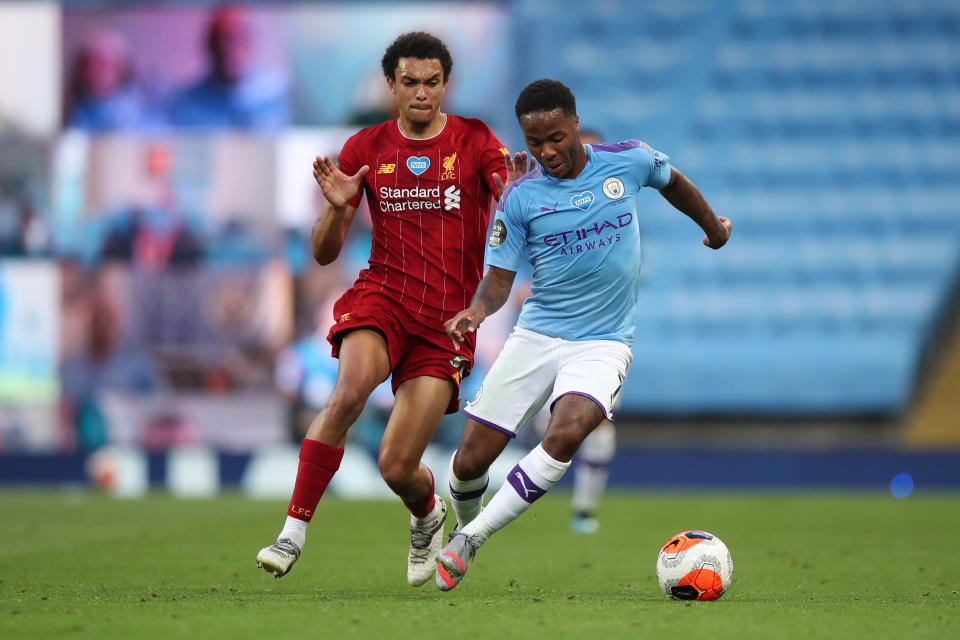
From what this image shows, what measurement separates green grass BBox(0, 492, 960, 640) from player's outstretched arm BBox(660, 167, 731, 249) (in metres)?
1.62

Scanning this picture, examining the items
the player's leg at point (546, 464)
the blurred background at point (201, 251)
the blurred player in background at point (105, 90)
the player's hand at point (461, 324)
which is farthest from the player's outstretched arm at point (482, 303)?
the blurred player in background at point (105, 90)

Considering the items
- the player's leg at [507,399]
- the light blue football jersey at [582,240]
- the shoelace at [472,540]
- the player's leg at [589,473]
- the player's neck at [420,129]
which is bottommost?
the player's leg at [589,473]

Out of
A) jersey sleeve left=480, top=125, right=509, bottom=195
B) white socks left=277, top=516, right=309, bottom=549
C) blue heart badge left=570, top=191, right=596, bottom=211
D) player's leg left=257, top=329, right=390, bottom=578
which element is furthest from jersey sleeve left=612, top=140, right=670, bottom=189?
white socks left=277, top=516, right=309, bottom=549

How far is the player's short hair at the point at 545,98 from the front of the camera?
5.62 m

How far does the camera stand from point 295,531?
221 inches

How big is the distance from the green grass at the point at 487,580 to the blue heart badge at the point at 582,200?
1.66 meters

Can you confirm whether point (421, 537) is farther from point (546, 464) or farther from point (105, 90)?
point (105, 90)

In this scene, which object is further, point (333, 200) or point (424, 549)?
point (424, 549)

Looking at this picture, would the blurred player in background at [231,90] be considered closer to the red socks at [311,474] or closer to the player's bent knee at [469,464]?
the player's bent knee at [469,464]

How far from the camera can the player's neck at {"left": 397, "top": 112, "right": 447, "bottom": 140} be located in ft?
19.7

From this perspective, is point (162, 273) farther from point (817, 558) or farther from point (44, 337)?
point (817, 558)

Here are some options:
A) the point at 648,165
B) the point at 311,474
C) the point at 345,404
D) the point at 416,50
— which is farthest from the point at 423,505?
the point at 416,50

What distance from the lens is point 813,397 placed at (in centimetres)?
2081

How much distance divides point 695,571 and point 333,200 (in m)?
2.16
